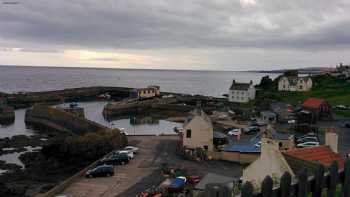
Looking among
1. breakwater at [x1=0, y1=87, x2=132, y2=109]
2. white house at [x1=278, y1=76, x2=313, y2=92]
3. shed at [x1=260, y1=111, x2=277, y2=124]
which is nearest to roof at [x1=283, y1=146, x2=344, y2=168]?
shed at [x1=260, y1=111, x2=277, y2=124]

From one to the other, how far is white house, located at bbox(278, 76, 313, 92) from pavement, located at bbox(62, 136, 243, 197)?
2823 inches

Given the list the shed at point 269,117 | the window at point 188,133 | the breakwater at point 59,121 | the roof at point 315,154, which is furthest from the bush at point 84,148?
the roof at point 315,154

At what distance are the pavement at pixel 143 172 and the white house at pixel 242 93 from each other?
4887cm

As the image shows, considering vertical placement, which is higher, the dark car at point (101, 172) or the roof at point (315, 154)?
the roof at point (315, 154)

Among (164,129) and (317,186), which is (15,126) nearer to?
(164,129)

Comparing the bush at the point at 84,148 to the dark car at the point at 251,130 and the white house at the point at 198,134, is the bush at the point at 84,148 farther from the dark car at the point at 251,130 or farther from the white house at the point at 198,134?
the dark car at the point at 251,130

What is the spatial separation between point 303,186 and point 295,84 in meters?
109

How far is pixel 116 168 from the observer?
33844 mm

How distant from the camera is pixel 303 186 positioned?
384 centimetres

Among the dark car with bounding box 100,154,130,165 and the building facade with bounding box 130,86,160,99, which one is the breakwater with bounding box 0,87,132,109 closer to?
the building facade with bounding box 130,86,160,99

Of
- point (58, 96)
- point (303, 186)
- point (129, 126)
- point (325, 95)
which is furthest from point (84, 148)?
point (58, 96)

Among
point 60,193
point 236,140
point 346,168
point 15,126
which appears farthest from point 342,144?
point 15,126

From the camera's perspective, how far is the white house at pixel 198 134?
4053cm

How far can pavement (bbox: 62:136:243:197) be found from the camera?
27672 mm
